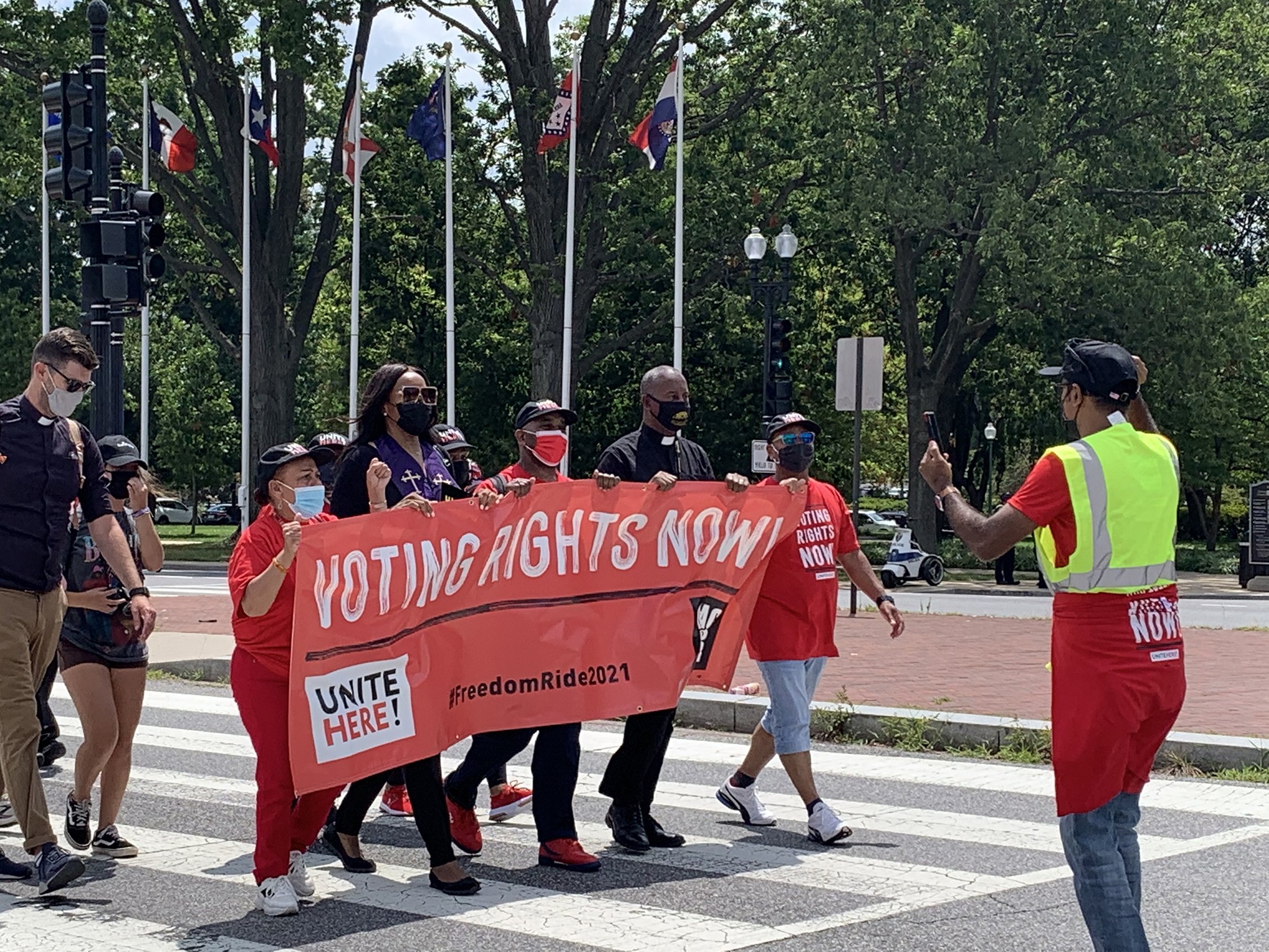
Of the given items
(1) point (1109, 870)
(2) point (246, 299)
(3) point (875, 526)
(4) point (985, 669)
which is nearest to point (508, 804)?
(1) point (1109, 870)

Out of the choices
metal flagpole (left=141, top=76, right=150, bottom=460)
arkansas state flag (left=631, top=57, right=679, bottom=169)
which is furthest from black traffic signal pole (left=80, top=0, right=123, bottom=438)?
metal flagpole (left=141, top=76, right=150, bottom=460)

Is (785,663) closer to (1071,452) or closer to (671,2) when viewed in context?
(1071,452)

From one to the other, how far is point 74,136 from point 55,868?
8.44 meters

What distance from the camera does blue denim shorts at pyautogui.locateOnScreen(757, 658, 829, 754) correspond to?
758 centimetres

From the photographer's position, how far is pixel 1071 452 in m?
4.87

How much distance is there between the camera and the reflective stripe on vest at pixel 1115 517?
482 centimetres

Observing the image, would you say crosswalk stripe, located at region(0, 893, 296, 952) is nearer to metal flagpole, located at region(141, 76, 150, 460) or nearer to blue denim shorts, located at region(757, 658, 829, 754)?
blue denim shorts, located at region(757, 658, 829, 754)

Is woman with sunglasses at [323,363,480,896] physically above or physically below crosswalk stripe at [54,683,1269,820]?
above

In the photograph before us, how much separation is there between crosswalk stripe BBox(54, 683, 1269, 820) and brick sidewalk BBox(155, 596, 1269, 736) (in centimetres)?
125

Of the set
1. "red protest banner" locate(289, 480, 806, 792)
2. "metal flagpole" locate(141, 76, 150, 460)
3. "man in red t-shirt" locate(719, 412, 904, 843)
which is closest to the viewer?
"red protest banner" locate(289, 480, 806, 792)

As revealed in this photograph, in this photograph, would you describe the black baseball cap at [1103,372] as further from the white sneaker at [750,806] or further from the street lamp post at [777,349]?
the street lamp post at [777,349]

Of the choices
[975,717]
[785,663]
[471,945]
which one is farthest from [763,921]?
[975,717]

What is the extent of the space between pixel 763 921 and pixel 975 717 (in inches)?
196

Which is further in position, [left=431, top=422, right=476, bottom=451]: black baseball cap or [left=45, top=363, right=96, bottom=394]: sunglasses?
[left=431, top=422, right=476, bottom=451]: black baseball cap
